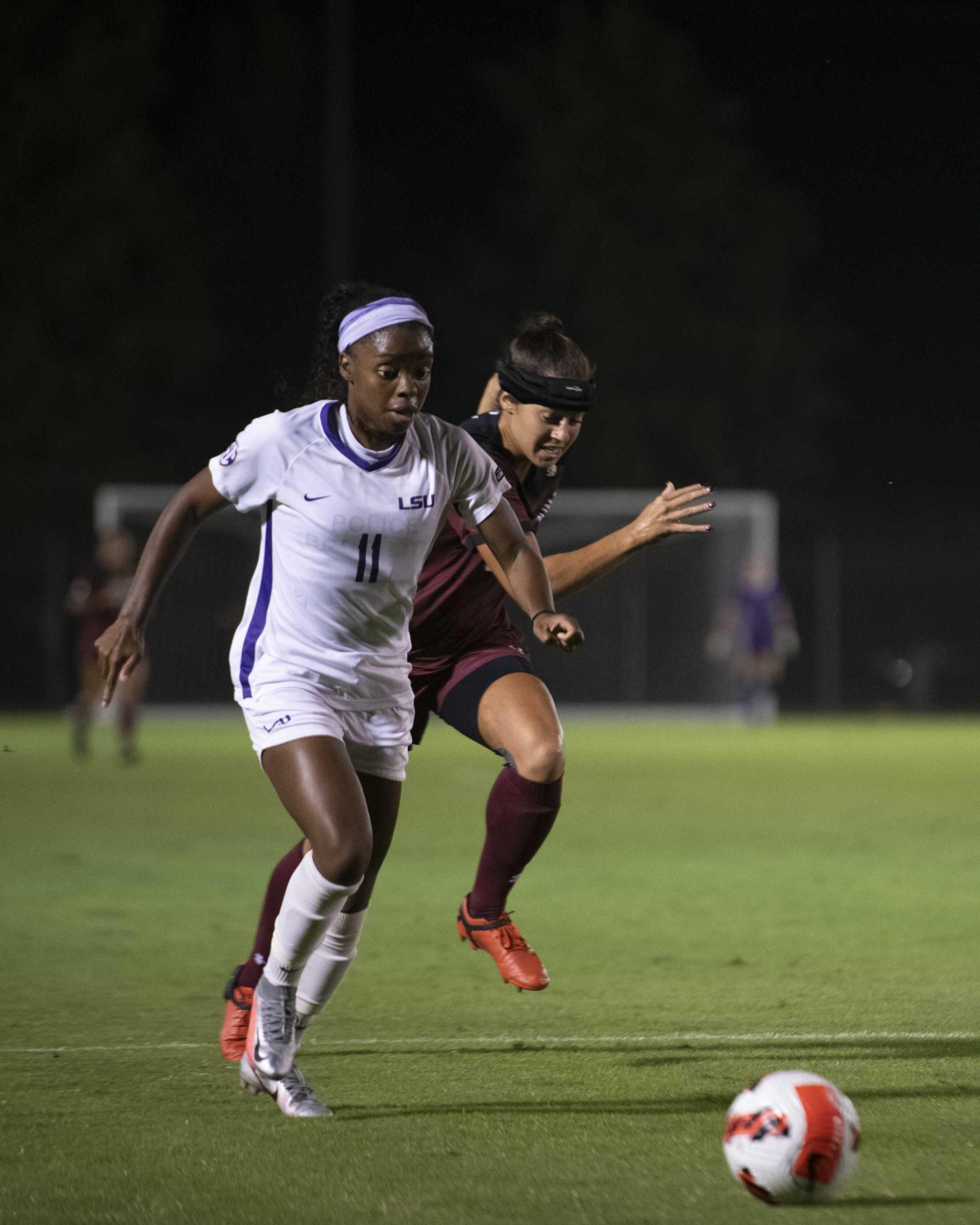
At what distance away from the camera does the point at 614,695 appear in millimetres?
28078

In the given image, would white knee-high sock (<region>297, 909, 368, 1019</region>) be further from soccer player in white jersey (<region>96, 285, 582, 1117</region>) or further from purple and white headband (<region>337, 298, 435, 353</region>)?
purple and white headband (<region>337, 298, 435, 353</region>)

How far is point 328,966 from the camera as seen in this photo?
5.02 metres

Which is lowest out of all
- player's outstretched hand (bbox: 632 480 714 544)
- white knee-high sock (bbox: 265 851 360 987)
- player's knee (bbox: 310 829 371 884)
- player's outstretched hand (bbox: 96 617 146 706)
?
white knee-high sock (bbox: 265 851 360 987)

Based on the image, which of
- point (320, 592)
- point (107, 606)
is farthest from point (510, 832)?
point (107, 606)

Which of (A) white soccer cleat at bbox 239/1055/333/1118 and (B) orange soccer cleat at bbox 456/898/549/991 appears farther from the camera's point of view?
(B) orange soccer cleat at bbox 456/898/549/991

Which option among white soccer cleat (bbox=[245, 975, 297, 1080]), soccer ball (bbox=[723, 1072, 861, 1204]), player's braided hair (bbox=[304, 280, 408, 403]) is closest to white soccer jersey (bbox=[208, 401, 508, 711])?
player's braided hair (bbox=[304, 280, 408, 403])

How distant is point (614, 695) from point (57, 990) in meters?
21.8

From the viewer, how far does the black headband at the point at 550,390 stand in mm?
5941

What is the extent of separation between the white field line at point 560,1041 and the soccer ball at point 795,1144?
5.29 ft

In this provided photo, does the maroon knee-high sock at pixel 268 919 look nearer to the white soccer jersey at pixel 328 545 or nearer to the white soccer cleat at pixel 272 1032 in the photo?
the white soccer cleat at pixel 272 1032

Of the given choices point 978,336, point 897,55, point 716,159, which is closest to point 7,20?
point 716,159

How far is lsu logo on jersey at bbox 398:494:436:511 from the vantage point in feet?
15.8

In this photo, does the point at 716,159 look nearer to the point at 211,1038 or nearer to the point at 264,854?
the point at 264,854

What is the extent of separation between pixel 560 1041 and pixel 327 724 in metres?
1.47
